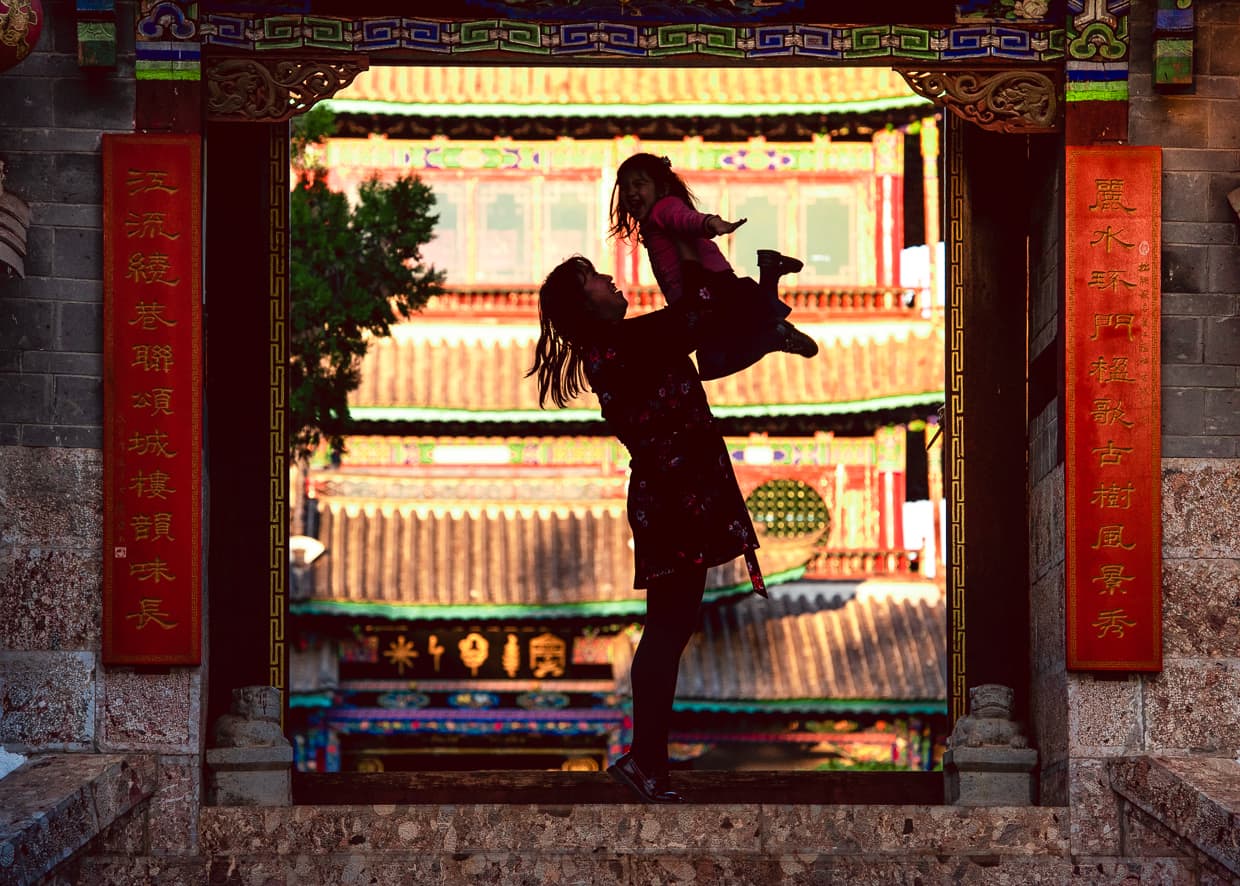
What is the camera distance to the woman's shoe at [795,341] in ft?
27.3

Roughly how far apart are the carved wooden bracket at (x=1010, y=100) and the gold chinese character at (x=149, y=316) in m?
3.11

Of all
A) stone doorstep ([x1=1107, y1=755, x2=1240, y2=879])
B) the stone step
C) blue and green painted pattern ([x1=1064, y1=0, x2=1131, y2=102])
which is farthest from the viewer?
the stone step

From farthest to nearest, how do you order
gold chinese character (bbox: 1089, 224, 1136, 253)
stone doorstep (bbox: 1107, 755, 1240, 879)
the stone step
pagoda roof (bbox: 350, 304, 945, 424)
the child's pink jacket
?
pagoda roof (bbox: 350, 304, 945, 424) → the stone step → gold chinese character (bbox: 1089, 224, 1136, 253) → the child's pink jacket → stone doorstep (bbox: 1107, 755, 1240, 879)

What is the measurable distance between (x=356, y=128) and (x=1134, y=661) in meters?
21.2

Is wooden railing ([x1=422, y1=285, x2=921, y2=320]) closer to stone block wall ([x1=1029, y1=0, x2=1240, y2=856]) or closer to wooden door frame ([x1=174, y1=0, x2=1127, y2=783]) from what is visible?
wooden door frame ([x1=174, y1=0, x2=1127, y2=783])

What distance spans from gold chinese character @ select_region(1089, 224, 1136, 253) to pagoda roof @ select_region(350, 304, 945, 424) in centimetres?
1879

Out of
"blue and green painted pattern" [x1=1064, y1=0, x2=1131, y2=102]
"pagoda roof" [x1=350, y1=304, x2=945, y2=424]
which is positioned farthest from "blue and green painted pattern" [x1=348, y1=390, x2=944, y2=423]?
"blue and green painted pattern" [x1=1064, y1=0, x2=1131, y2=102]

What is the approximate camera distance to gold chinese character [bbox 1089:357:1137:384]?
910 centimetres

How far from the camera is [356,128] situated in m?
29.0

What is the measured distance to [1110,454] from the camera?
9078mm

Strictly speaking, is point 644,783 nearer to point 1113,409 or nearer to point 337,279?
point 1113,409

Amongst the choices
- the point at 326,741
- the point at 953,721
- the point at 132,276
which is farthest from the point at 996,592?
the point at 326,741

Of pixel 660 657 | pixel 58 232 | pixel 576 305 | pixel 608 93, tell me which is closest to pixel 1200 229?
pixel 576 305

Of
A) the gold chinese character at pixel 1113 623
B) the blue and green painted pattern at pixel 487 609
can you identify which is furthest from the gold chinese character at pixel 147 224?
the blue and green painted pattern at pixel 487 609
